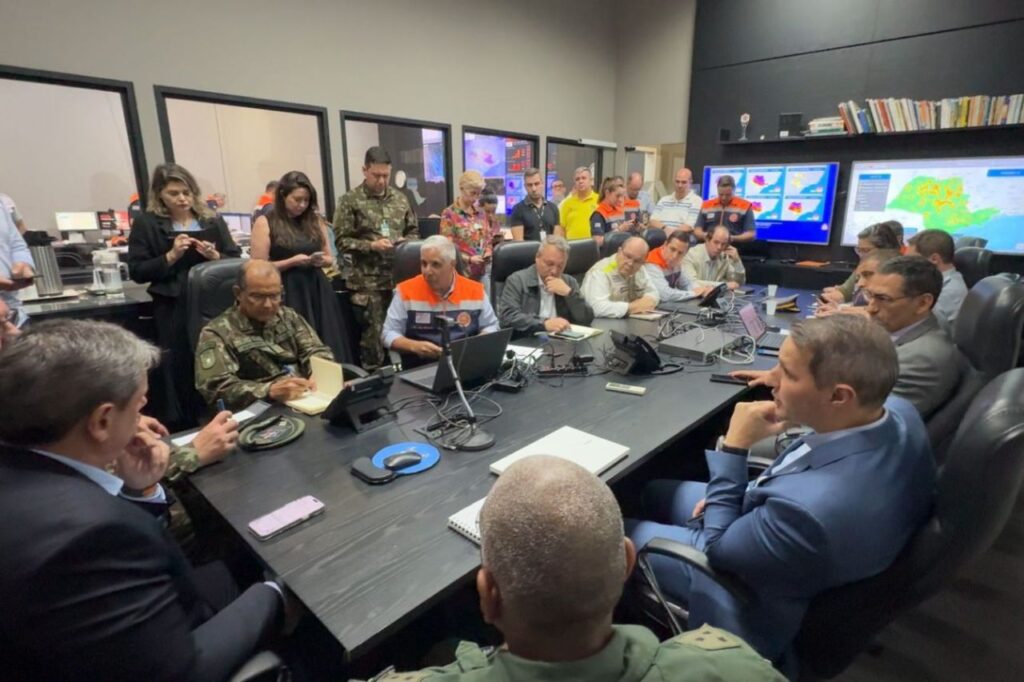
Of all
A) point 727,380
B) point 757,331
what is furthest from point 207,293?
point 757,331

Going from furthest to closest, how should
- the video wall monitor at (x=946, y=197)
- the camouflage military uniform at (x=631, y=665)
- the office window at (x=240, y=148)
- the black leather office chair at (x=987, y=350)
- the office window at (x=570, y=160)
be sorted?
the office window at (x=570, y=160), the office window at (x=240, y=148), the video wall monitor at (x=946, y=197), the black leather office chair at (x=987, y=350), the camouflage military uniform at (x=631, y=665)

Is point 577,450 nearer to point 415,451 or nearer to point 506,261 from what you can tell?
point 415,451

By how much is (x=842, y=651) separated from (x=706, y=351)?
1.43 m

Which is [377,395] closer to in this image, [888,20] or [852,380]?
[852,380]

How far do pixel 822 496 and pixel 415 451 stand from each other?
3.24ft

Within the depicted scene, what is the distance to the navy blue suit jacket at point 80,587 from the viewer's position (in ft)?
2.44

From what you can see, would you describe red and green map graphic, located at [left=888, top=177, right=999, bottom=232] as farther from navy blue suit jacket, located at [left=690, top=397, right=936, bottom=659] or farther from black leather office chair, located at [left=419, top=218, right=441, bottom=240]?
navy blue suit jacket, located at [left=690, top=397, right=936, bottom=659]

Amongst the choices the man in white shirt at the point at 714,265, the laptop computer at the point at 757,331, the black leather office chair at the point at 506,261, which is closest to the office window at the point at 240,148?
the black leather office chair at the point at 506,261

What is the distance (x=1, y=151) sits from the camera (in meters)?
5.32

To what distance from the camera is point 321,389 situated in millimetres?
1897

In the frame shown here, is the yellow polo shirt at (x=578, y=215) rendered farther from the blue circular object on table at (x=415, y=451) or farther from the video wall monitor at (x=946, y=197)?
the blue circular object on table at (x=415, y=451)

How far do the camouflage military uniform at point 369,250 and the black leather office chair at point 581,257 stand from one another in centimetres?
110

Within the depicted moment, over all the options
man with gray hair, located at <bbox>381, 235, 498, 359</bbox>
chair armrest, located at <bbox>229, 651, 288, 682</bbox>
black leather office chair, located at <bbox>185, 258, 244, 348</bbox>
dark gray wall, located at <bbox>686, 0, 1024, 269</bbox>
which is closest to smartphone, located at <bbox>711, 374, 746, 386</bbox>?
man with gray hair, located at <bbox>381, 235, 498, 359</bbox>

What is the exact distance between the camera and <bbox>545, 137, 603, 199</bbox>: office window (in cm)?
706
